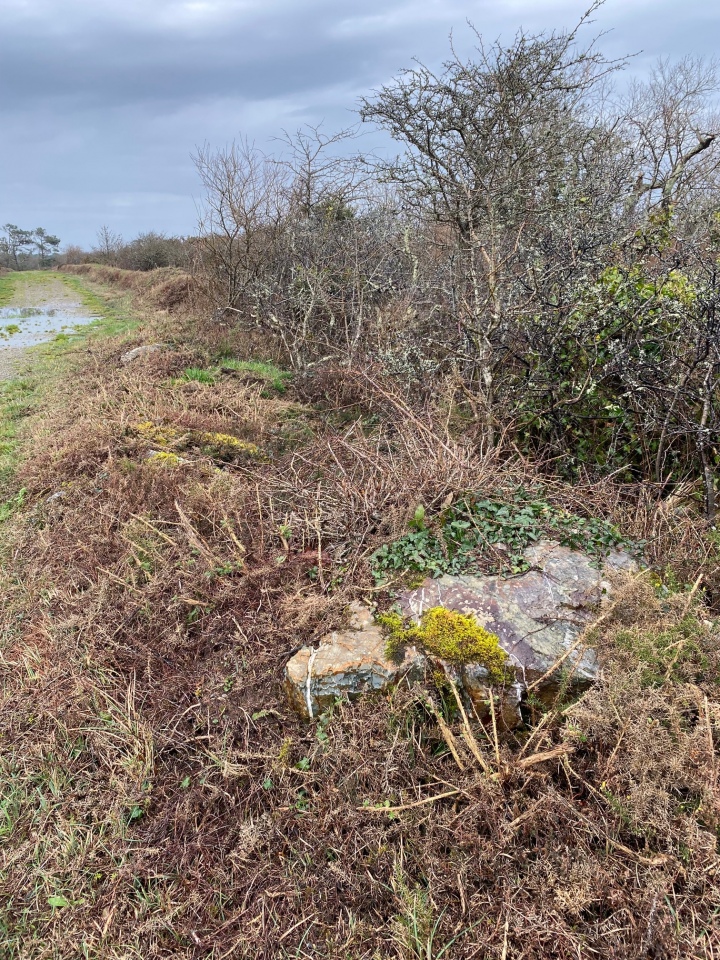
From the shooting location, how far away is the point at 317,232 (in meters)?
9.46

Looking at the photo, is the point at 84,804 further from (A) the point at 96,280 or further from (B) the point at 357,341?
(A) the point at 96,280

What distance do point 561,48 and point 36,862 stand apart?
10.2m

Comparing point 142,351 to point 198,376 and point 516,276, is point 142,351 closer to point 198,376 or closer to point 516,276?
point 198,376

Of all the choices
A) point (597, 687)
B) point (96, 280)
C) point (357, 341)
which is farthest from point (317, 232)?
point (96, 280)

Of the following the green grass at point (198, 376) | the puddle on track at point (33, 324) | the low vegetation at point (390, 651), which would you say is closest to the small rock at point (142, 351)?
the green grass at point (198, 376)

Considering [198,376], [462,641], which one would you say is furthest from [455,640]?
[198,376]

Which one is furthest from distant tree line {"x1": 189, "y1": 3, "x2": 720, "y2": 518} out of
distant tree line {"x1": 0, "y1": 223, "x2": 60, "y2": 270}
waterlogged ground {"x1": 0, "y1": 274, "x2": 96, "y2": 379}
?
distant tree line {"x1": 0, "y1": 223, "x2": 60, "y2": 270}

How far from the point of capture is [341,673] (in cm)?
251

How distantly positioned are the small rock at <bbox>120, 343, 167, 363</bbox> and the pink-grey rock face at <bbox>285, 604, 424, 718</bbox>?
7.81 meters

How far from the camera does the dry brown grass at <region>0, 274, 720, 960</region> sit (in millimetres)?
1881

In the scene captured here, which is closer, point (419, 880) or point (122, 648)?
point (419, 880)

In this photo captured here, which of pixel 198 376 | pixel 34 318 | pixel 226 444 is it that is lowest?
pixel 226 444

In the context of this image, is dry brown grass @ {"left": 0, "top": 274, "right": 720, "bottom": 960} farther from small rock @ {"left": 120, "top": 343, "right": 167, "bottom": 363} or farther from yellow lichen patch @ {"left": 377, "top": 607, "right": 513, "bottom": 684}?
small rock @ {"left": 120, "top": 343, "right": 167, "bottom": 363}

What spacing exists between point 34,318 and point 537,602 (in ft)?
62.5
